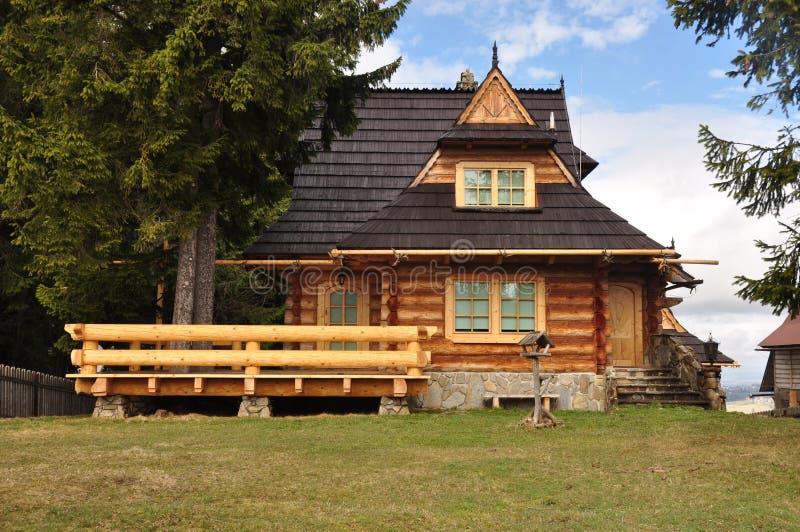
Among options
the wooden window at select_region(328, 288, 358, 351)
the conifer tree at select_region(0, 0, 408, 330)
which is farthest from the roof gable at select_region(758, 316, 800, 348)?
the conifer tree at select_region(0, 0, 408, 330)

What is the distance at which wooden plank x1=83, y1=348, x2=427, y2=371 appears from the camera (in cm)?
1430

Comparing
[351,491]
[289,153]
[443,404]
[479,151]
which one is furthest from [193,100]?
[351,491]

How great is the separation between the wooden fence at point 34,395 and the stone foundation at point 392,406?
9.00 meters

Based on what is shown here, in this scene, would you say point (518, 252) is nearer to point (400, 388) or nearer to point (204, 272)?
point (400, 388)

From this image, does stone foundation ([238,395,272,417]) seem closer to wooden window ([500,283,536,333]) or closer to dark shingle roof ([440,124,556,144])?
wooden window ([500,283,536,333])

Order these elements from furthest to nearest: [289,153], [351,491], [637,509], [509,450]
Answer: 1. [289,153]
2. [509,450]
3. [351,491]
4. [637,509]

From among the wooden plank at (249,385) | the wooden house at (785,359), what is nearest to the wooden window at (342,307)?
the wooden plank at (249,385)

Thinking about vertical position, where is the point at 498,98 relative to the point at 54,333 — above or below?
above

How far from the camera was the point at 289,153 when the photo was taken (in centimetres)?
1702

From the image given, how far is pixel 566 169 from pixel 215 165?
850 cm

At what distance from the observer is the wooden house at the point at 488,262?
1616 centimetres

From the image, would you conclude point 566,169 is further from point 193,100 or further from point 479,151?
point 193,100

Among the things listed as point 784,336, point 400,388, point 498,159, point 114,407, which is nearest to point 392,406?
point 400,388

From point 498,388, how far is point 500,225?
380 cm
